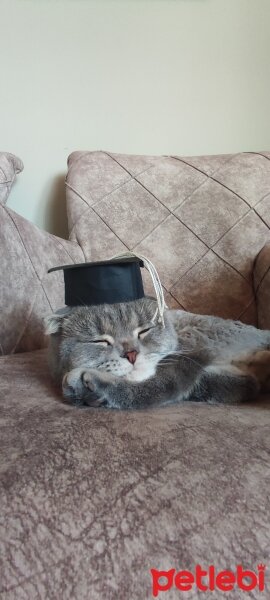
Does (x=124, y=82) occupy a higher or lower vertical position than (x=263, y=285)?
higher

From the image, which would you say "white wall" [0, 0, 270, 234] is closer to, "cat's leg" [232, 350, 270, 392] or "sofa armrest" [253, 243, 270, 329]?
"sofa armrest" [253, 243, 270, 329]

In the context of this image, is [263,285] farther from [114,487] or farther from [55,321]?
[114,487]

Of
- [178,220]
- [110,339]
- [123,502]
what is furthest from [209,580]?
[178,220]

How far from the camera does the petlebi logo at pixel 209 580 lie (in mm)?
346

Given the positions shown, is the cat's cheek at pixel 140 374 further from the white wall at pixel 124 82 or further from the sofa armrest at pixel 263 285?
the white wall at pixel 124 82

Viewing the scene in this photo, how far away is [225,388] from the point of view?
0.79m

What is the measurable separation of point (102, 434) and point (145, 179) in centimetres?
105

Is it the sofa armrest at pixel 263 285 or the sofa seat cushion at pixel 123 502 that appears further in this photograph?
the sofa armrest at pixel 263 285

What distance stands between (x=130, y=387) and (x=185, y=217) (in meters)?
0.80

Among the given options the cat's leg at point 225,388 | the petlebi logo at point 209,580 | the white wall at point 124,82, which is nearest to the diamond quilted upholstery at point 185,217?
the white wall at point 124,82

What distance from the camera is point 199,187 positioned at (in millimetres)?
1394

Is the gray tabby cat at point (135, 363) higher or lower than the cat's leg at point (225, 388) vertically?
higher

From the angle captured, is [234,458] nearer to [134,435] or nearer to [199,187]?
[134,435]

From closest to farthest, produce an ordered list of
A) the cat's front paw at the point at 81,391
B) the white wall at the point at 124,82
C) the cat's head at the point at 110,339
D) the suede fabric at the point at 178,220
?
the cat's front paw at the point at 81,391, the cat's head at the point at 110,339, the suede fabric at the point at 178,220, the white wall at the point at 124,82
